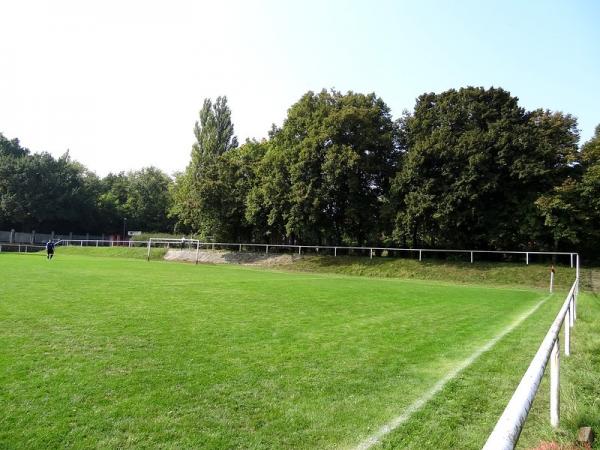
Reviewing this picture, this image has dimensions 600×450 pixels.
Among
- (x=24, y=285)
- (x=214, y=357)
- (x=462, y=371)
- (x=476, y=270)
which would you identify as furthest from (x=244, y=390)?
(x=476, y=270)

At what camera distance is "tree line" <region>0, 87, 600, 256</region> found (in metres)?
32.8

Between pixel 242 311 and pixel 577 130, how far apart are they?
112 ft

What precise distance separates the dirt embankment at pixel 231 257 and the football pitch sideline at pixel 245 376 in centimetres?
3081

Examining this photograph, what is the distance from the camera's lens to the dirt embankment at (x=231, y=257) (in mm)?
42744

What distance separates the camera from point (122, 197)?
96.8 meters

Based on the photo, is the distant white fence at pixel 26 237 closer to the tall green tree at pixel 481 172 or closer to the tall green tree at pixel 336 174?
the tall green tree at pixel 336 174

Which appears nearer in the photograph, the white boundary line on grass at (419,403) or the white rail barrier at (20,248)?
the white boundary line on grass at (419,403)

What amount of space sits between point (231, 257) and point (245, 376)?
40889 mm

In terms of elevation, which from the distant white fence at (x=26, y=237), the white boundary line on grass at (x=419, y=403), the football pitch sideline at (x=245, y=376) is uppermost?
the distant white fence at (x=26, y=237)

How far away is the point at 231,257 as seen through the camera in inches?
1825

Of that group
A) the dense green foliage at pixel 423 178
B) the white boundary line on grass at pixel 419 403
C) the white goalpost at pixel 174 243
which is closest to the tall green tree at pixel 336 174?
the dense green foliage at pixel 423 178

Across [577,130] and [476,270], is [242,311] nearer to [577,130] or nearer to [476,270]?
[476,270]

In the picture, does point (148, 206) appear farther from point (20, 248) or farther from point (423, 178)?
point (423, 178)

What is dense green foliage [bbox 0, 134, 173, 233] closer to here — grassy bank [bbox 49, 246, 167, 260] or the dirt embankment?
grassy bank [bbox 49, 246, 167, 260]
